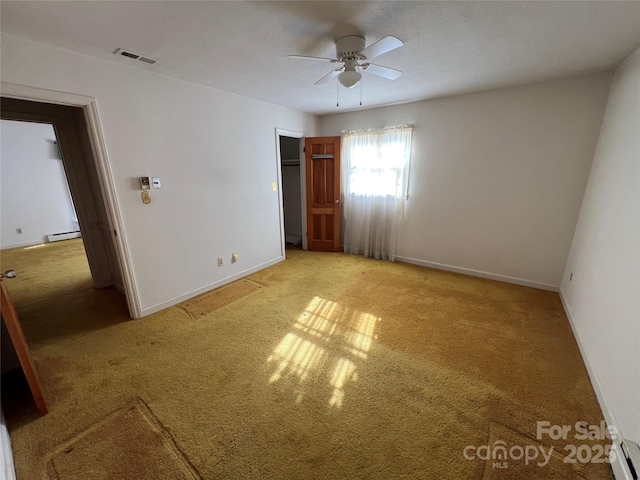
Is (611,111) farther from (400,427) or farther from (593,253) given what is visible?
(400,427)

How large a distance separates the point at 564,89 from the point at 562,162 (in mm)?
780

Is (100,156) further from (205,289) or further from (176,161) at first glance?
(205,289)

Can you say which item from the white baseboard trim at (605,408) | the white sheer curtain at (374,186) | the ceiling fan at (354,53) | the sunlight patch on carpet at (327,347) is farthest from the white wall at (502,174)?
the sunlight patch on carpet at (327,347)

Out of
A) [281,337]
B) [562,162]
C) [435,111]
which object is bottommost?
[281,337]

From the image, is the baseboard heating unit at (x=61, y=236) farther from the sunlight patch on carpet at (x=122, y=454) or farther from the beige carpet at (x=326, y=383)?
the sunlight patch on carpet at (x=122, y=454)

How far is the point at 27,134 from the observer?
531 cm

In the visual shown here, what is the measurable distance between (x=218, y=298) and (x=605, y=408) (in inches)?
137

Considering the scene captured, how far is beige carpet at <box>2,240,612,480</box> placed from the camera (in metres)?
1.39

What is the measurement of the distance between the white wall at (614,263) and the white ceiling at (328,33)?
605 millimetres

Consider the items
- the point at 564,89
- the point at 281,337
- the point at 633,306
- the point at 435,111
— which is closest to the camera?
the point at 633,306

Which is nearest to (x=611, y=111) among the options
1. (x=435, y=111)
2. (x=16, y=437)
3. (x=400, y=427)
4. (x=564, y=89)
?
(x=564, y=89)

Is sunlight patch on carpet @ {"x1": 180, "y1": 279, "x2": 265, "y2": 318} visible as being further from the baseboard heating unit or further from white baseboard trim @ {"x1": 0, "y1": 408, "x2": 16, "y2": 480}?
the baseboard heating unit

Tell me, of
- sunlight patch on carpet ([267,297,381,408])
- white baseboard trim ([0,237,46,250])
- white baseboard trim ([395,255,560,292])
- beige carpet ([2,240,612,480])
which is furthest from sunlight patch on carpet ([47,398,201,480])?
white baseboard trim ([0,237,46,250])

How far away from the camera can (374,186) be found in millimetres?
4230
